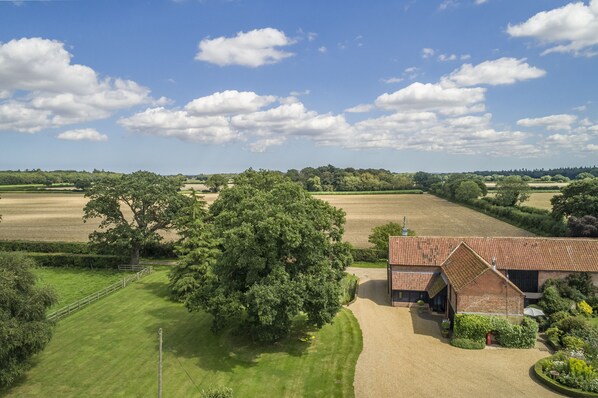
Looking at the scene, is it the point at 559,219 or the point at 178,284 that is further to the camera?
the point at 559,219

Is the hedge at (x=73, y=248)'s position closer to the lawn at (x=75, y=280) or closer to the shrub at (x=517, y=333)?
the lawn at (x=75, y=280)

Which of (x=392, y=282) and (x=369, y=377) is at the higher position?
(x=392, y=282)

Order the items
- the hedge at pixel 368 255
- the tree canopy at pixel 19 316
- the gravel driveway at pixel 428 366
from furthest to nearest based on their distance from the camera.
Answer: the hedge at pixel 368 255, the gravel driveway at pixel 428 366, the tree canopy at pixel 19 316

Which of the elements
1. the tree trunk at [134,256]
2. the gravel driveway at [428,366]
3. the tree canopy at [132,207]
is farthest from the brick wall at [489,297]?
the tree trunk at [134,256]

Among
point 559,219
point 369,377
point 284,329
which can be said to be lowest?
point 369,377

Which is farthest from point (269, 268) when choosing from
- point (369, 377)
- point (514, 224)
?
point (514, 224)

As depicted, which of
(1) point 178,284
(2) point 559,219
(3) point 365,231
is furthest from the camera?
(3) point 365,231

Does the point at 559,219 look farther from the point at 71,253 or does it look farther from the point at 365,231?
the point at 71,253
